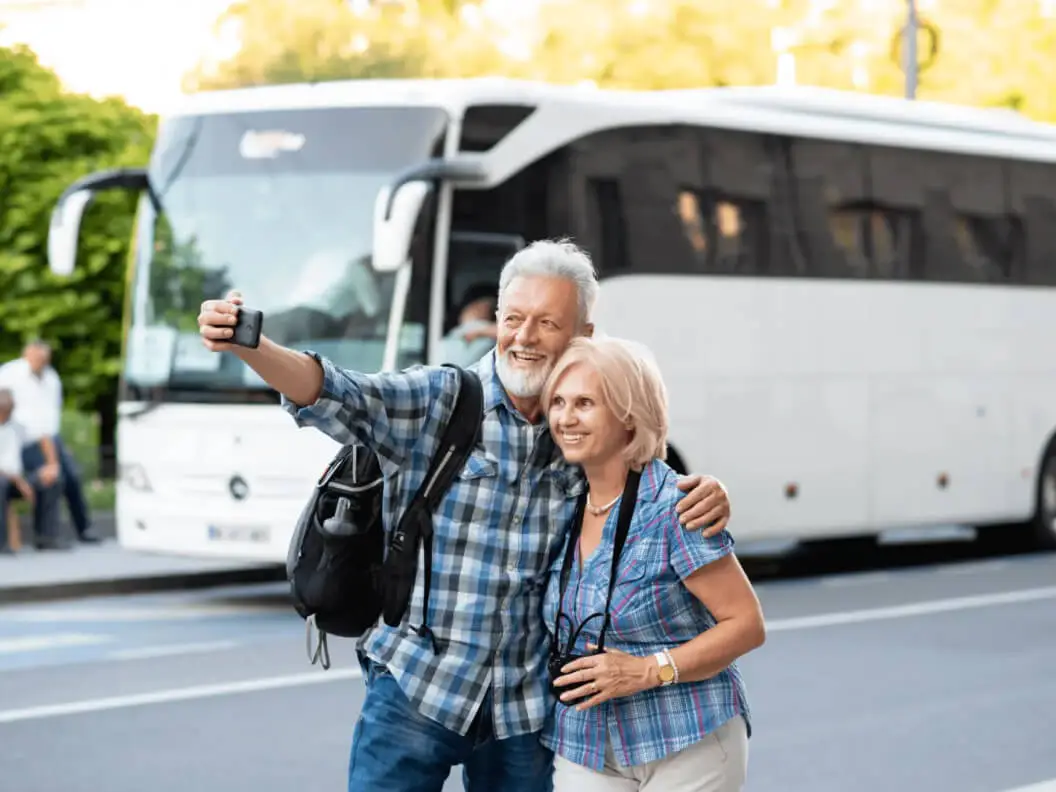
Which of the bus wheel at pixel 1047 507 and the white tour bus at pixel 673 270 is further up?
the white tour bus at pixel 673 270

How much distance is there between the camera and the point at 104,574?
15.1 meters

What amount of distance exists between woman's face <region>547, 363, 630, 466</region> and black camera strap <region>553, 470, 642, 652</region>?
8cm

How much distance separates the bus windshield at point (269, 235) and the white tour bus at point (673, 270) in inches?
0.6

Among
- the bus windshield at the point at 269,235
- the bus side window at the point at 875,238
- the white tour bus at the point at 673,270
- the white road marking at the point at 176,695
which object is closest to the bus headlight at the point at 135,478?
the white tour bus at the point at 673,270

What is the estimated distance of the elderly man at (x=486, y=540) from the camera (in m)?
4.20

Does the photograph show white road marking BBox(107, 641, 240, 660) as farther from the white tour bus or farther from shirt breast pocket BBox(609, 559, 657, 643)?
shirt breast pocket BBox(609, 559, 657, 643)

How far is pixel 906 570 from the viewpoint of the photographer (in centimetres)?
1702

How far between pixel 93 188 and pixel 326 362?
410 inches

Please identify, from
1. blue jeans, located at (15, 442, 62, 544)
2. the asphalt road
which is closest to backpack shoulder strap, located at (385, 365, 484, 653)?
the asphalt road

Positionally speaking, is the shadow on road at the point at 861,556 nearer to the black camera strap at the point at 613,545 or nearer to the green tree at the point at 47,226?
the green tree at the point at 47,226

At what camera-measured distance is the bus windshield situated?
13.3 m

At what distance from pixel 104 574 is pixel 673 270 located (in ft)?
14.2

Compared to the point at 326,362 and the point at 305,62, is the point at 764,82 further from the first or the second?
the point at 326,362

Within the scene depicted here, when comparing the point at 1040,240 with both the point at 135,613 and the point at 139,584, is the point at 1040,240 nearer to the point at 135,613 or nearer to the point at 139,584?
the point at 139,584
